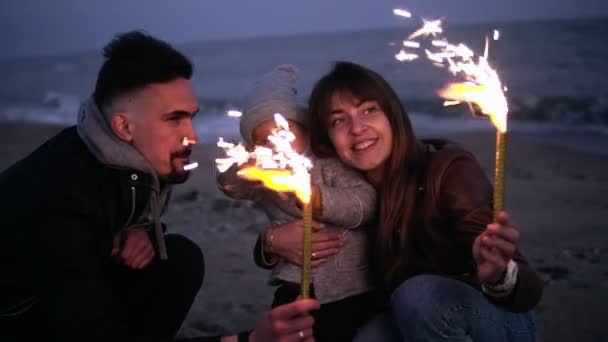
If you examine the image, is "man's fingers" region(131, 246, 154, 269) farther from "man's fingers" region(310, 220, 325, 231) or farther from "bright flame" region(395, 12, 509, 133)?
"bright flame" region(395, 12, 509, 133)

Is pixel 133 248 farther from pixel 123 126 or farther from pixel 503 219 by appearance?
pixel 503 219

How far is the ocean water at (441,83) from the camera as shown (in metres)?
14.6

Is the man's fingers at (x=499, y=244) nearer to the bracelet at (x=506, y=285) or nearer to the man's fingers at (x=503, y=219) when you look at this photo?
the man's fingers at (x=503, y=219)

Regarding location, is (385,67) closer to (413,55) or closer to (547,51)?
(547,51)

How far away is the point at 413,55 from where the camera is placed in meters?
2.11

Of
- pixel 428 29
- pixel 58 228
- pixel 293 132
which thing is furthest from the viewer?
pixel 293 132

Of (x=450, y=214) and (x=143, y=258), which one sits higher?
(x=450, y=214)

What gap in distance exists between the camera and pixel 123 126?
2787 millimetres

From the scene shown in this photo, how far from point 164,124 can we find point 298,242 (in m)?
0.84

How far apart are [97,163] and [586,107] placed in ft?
48.0

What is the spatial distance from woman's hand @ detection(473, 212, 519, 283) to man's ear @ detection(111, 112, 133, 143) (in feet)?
5.21

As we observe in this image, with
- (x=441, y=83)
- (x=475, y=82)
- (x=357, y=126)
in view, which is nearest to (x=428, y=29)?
(x=475, y=82)

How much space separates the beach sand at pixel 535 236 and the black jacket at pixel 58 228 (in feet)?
5.40

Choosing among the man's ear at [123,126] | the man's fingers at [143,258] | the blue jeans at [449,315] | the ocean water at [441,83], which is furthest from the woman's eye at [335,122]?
the man's fingers at [143,258]
